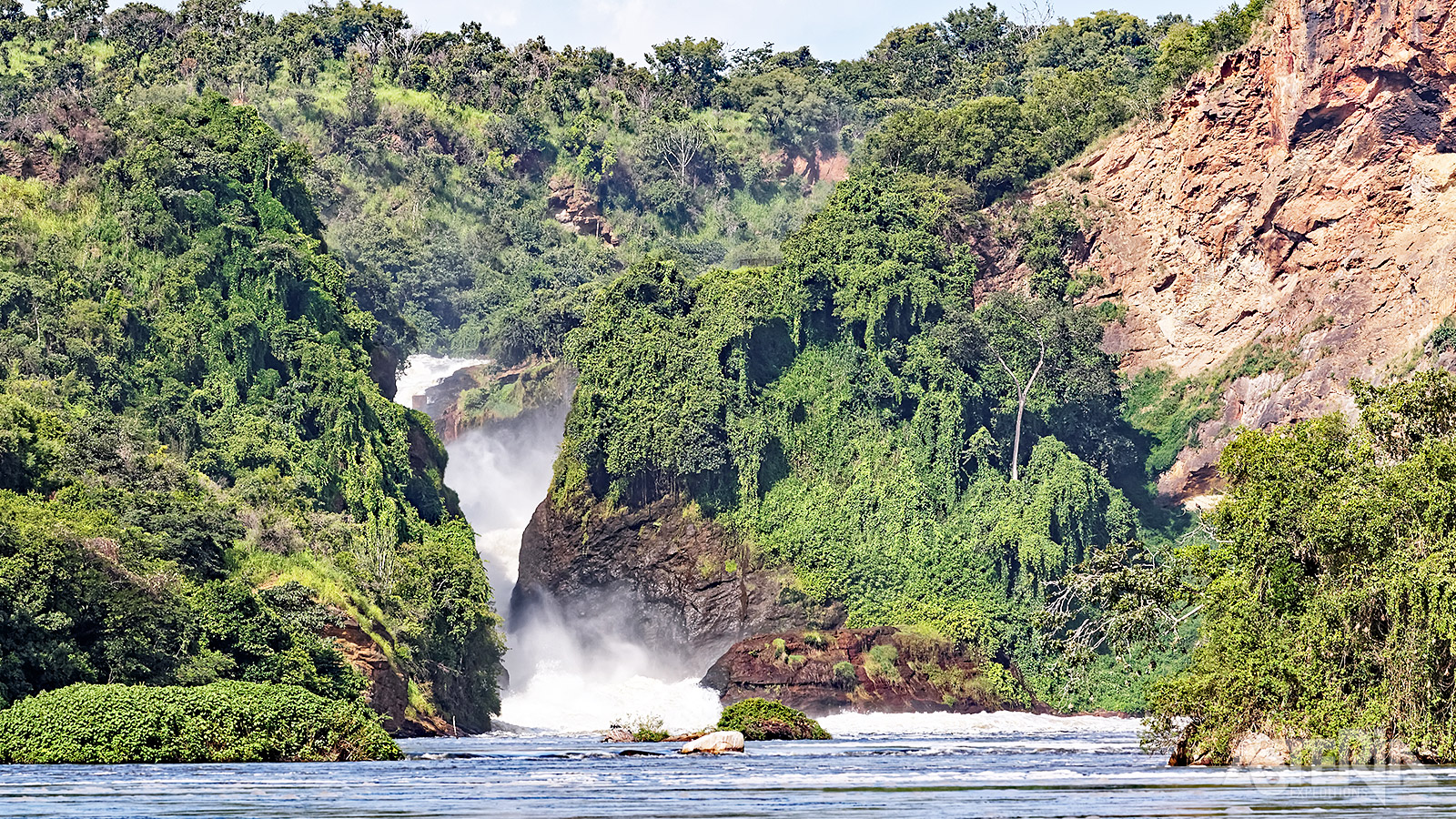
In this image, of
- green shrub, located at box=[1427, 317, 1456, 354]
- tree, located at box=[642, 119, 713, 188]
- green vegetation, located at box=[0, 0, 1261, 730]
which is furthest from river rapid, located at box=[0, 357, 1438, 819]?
tree, located at box=[642, 119, 713, 188]

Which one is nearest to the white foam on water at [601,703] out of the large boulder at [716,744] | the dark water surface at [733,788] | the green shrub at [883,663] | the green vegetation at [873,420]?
the green shrub at [883,663]

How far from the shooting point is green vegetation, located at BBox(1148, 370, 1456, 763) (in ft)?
126

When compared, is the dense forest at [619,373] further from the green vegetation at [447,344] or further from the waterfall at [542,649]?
the waterfall at [542,649]

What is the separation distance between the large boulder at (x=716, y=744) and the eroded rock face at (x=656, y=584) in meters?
49.2

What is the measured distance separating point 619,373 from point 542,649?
52.3ft

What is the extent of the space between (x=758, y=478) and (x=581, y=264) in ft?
156

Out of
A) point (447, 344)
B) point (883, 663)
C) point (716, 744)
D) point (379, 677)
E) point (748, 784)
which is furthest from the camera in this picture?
point (447, 344)

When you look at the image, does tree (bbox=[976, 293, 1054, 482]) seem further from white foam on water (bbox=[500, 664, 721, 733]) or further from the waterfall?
the waterfall

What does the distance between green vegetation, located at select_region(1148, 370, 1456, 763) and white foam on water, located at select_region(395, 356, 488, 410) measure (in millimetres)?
99698

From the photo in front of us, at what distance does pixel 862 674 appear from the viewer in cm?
9812

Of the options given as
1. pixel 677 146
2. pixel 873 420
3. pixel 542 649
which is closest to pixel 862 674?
pixel 873 420

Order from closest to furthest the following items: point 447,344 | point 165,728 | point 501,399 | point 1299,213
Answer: point 165,728, point 1299,213, point 501,399, point 447,344

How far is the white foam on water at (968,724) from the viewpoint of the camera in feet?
276

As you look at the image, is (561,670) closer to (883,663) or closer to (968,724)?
(883,663)
